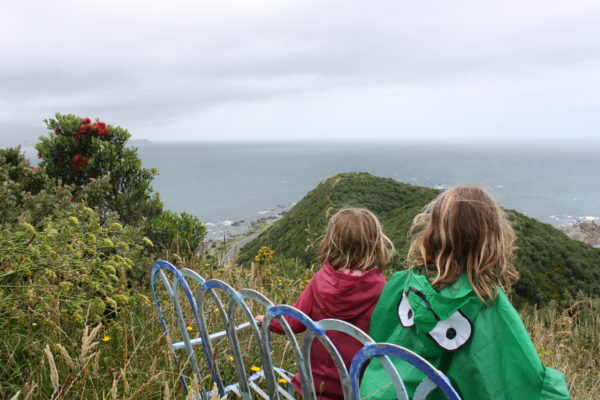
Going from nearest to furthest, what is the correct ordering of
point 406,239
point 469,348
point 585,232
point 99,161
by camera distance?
point 469,348 < point 99,161 < point 406,239 < point 585,232

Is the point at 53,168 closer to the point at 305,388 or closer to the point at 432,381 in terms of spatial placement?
the point at 305,388

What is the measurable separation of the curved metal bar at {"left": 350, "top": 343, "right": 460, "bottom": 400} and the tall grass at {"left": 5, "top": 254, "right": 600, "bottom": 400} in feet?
1.66

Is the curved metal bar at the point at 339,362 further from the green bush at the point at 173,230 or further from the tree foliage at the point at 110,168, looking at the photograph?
the tree foliage at the point at 110,168

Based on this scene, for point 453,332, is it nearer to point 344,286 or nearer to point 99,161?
point 344,286

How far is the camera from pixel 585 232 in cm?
4969

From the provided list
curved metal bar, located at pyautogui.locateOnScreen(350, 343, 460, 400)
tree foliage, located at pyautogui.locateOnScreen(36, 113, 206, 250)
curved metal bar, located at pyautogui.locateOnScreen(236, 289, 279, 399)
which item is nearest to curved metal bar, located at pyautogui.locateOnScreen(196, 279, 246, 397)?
curved metal bar, located at pyautogui.locateOnScreen(236, 289, 279, 399)

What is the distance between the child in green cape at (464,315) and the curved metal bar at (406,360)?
0.26m

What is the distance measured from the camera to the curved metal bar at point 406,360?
41.2 inches

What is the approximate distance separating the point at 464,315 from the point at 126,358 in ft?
4.96

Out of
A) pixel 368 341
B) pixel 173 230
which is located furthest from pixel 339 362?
pixel 173 230

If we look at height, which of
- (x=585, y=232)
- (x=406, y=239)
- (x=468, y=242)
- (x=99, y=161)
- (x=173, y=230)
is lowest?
(x=585, y=232)

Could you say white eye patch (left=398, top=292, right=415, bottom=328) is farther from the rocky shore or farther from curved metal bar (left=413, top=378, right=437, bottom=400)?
the rocky shore

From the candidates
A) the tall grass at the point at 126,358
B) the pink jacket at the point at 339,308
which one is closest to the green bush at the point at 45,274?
the tall grass at the point at 126,358

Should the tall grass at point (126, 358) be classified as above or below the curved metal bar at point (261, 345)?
below
